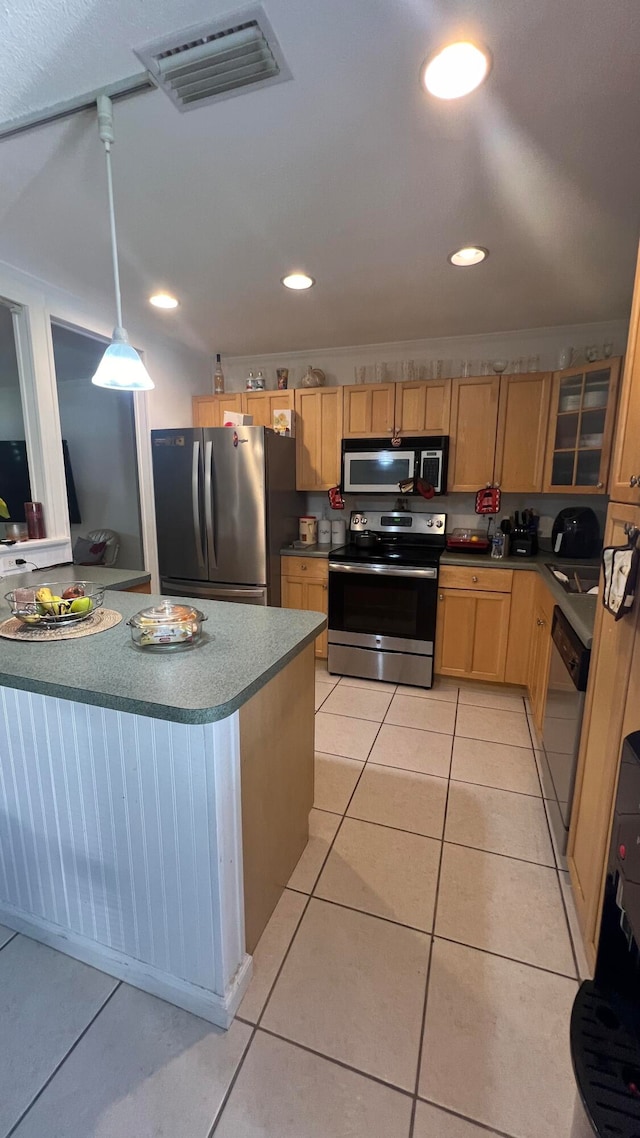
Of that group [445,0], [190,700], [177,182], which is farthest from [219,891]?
[177,182]

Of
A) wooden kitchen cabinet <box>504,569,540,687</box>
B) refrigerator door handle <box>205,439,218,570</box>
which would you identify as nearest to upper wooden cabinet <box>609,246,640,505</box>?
wooden kitchen cabinet <box>504,569,540,687</box>

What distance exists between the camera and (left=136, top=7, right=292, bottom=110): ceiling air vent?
1074 millimetres

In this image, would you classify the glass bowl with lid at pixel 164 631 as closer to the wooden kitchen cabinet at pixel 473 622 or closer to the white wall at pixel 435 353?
the wooden kitchen cabinet at pixel 473 622

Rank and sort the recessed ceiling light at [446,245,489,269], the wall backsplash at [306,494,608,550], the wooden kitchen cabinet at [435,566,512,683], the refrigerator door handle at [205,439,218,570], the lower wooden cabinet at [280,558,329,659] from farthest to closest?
the lower wooden cabinet at [280,558,329,659], the wall backsplash at [306,494,608,550], the refrigerator door handle at [205,439,218,570], the wooden kitchen cabinet at [435,566,512,683], the recessed ceiling light at [446,245,489,269]

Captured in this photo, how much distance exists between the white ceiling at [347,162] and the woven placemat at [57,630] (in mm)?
1511

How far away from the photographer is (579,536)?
270 cm

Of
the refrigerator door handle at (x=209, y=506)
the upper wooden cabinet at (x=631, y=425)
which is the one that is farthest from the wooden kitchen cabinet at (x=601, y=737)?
the refrigerator door handle at (x=209, y=506)

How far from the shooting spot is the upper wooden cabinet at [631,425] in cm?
117

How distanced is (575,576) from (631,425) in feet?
4.31

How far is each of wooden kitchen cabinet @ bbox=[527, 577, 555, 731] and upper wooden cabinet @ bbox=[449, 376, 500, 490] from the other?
35.3 inches

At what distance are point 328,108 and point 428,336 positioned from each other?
2.13 m

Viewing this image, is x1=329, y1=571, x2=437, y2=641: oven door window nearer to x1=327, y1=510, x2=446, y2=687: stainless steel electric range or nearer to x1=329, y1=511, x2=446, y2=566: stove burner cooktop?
x1=327, y1=510, x2=446, y2=687: stainless steel electric range

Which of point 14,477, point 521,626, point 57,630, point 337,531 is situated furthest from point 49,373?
point 521,626

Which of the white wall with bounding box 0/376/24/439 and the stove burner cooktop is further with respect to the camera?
the stove burner cooktop
